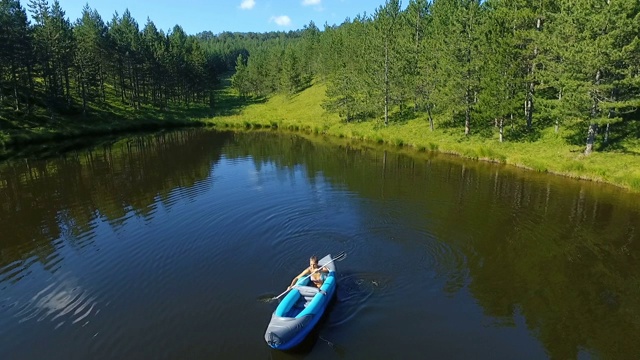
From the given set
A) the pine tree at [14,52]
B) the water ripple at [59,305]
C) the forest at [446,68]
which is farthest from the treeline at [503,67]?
the pine tree at [14,52]

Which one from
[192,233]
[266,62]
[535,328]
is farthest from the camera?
[266,62]

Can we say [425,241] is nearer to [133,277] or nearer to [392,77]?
[133,277]

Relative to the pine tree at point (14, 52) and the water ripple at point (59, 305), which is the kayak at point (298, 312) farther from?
the pine tree at point (14, 52)

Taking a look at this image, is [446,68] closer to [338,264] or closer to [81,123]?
[338,264]

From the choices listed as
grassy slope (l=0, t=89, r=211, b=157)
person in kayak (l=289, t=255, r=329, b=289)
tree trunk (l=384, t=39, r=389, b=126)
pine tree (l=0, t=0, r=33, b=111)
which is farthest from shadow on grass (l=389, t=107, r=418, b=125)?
pine tree (l=0, t=0, r=33, b=111)

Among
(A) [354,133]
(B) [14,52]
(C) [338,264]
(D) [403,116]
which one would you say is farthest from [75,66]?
(C) [338,264]

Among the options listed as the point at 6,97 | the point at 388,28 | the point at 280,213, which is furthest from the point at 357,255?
the point at 6,97

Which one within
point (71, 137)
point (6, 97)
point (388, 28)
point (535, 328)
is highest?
point (388, 28)
